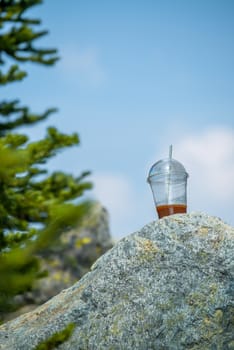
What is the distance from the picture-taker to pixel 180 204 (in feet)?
21.8

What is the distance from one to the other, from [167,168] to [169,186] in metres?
0.22

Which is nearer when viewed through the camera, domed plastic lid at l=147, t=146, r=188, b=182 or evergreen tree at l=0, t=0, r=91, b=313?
domed plastic lid at l=147, t=146, r=188, b=182

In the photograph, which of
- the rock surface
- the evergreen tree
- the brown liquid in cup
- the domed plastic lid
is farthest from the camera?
the rock surface

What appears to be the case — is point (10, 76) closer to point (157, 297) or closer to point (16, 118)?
point (16, 118)

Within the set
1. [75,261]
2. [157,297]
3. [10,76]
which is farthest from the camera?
[75,261]

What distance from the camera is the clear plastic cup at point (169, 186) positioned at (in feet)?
21.6

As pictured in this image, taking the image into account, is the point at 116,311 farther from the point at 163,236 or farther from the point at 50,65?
the point at 50,65

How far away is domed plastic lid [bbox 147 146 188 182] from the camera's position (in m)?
6.82

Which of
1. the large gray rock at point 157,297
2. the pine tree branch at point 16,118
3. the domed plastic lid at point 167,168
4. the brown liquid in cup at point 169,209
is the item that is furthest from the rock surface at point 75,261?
the large gray rock at point 157,297

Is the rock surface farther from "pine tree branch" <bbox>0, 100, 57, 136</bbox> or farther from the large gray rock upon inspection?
the large gray rock

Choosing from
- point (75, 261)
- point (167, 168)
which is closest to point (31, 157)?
point (167, 168)

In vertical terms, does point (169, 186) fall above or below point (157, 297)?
above

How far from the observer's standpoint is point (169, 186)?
6734 millimetres

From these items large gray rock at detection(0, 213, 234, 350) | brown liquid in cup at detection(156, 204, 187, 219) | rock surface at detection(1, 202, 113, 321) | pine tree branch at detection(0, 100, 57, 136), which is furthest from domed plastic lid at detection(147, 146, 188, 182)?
rock surface at detection(1, 202, 113, 321)
